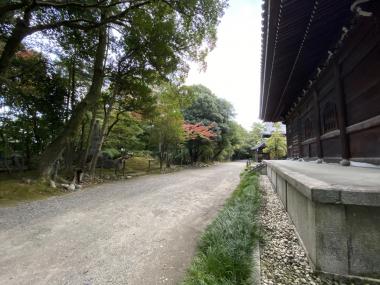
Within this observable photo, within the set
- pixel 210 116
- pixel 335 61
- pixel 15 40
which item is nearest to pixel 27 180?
pixel 15 40

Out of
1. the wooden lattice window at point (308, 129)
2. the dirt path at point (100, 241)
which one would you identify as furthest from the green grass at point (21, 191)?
the wooden lattice window at point (308, 129)

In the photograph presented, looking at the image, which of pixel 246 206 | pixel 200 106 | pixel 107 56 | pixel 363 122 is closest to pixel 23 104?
pixel 107 56

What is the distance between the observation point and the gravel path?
229 cm

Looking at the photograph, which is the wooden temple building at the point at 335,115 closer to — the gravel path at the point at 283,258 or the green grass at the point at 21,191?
the gravel path at the point at 283,258

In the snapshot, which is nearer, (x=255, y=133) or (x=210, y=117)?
(x=210, y=117)

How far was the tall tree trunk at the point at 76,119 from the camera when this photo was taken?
9.06 meters

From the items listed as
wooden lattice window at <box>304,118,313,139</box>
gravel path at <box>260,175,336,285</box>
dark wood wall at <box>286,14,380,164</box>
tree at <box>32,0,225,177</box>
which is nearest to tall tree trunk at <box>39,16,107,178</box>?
tree at <box>32,0,225,177</box>

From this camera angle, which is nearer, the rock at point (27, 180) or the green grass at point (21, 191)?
the green grass at point (21, 191)

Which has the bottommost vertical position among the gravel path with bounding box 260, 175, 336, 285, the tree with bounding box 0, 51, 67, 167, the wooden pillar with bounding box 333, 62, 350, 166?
the gravel path with bounding box 260, 175, 336, 285

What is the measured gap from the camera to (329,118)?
219 inches

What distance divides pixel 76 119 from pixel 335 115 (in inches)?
350

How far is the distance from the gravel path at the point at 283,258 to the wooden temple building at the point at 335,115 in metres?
0.13

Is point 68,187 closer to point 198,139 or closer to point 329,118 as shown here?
point 329,118

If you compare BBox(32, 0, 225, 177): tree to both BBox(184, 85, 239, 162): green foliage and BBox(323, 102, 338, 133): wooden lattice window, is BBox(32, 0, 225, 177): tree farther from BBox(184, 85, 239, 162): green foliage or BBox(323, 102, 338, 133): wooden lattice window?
BBox(184, 85, 239, 162): green foliage
